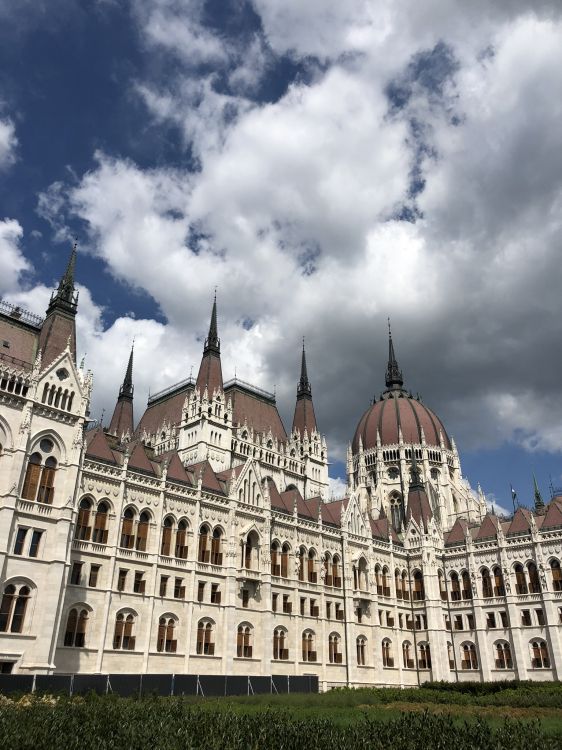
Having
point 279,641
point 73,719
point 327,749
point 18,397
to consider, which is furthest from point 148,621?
point 327,749

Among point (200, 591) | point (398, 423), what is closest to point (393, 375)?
point (398, 423)

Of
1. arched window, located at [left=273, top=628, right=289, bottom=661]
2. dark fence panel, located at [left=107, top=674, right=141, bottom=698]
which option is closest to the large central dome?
arched window, located at [left=273, top=628, right=289, bottom=661]

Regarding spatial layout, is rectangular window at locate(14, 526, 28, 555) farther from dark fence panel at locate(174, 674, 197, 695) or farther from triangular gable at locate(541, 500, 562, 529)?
triangular gable at locate(541, 500, 562, 529)

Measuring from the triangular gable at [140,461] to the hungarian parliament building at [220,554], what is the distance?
194 mm

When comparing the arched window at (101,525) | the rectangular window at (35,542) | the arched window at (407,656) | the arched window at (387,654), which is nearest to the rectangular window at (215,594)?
the arched window at (101,525)

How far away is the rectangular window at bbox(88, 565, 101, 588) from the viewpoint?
1677 inches

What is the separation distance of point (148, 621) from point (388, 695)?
17.3 metres

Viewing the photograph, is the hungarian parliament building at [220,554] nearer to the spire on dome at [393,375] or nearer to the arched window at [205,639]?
the arched window at [205,639]

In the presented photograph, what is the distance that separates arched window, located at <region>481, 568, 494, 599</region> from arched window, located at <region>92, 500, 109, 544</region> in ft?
140

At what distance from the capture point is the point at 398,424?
104 meters

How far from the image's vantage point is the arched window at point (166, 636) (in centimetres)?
4494

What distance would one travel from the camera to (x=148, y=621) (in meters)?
44.2

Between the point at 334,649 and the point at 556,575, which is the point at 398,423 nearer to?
the point at 556,575

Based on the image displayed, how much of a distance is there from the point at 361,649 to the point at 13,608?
37206mm
